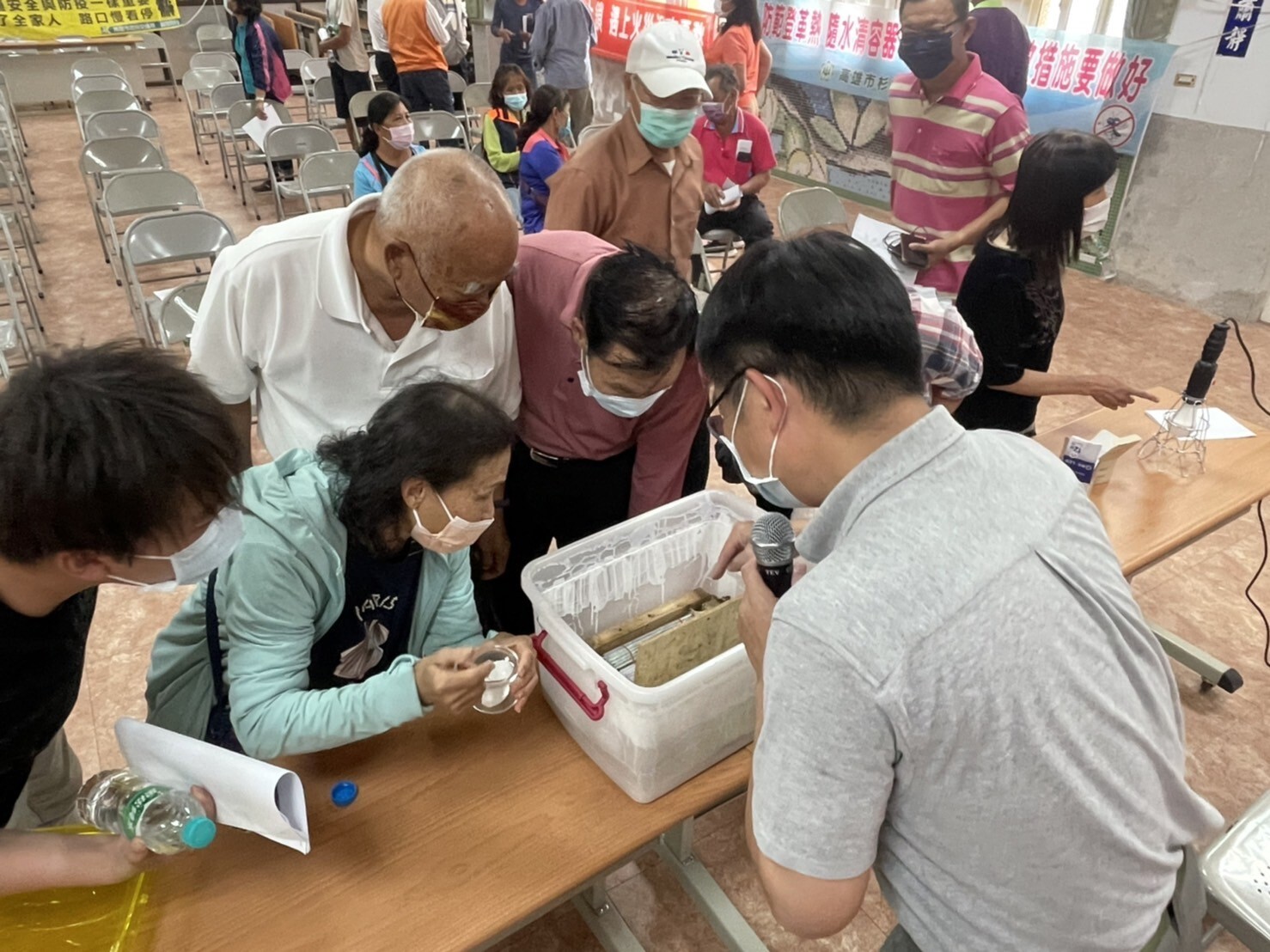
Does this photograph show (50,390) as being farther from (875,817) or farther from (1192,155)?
(1192,155)

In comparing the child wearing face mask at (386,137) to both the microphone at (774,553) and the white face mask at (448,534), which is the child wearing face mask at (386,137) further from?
the microphone at (774,553)

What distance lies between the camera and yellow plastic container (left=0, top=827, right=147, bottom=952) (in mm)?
988

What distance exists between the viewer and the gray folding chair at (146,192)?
412cm

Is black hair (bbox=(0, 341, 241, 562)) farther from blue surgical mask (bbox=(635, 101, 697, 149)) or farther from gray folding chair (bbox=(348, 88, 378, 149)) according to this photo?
gray folding chair (bbox=(348, 88, 378, 149))

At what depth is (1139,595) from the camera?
9.46 ft

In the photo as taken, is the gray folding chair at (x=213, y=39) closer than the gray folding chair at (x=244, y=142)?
No

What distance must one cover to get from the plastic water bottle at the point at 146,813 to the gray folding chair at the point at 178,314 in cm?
229

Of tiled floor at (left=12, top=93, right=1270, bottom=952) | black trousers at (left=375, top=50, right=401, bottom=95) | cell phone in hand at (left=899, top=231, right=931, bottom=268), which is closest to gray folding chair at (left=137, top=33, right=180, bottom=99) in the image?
black trousers at (left=375, top=50, right=401, bottom=95)

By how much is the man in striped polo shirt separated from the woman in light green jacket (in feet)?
6.87

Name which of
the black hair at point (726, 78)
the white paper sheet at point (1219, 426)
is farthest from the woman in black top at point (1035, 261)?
the black hair at point (726, 78)

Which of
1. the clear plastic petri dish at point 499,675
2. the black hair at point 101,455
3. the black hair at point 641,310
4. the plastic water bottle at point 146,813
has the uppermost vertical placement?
the black hair at point 101,455

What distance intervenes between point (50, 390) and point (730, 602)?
3.04 ft

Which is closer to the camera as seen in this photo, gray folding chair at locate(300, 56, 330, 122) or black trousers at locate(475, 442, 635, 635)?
black trousers at locate(475, 442, 635, 635)

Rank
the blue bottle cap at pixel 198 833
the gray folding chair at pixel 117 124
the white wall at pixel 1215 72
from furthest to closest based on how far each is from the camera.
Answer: the gray folding chair at pixel 117 124 → the white wall at pixel 1215 72 → the blue bottle cap at pixel 198 833
